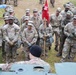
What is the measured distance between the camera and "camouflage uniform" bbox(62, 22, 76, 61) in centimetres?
960

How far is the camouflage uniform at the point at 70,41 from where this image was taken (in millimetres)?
9602

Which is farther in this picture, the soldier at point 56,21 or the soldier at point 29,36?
the soldier at point 56,21

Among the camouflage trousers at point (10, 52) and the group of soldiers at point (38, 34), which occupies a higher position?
the group of soldiers at point (38, 34)

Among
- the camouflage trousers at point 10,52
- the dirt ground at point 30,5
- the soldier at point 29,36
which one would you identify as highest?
the dirt ground at point 30,5

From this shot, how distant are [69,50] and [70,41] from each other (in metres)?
0.44

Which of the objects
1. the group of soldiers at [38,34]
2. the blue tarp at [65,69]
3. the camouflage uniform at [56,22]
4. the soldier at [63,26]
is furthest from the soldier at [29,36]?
the blue tarp at [65,69]

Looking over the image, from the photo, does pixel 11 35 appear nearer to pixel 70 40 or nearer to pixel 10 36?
pixel 10 36

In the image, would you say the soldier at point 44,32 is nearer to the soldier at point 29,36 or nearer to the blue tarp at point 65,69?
the soldier at point 29,36

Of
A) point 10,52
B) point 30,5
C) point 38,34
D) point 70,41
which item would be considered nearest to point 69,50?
point 70,41

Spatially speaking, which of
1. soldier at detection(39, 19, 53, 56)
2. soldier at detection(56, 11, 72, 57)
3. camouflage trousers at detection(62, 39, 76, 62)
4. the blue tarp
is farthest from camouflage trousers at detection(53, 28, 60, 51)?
the blue tarp

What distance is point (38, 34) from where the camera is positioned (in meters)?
10.4

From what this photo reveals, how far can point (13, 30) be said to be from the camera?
970cm

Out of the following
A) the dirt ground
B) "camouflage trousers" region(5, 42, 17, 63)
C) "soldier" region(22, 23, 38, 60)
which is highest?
the dirt ground

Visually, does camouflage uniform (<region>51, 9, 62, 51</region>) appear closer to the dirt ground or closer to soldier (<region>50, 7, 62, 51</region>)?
soldier (<region>50, 7, 62, 51</region>)
